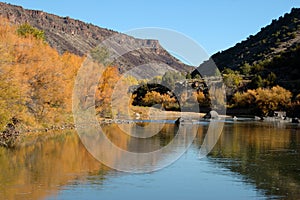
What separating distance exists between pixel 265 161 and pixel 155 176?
24.7ft


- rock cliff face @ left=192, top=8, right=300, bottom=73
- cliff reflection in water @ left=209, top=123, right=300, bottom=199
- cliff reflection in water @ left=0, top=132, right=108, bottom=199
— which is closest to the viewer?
cliff reflection in water @ left=0, top=132, right=108, bottom=199

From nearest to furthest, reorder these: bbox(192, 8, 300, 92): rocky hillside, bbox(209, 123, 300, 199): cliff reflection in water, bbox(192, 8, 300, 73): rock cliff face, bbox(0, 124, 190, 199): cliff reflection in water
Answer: bbox(0, 124, 190, 199): cliff reflection in water → bbox(209, 123, 300, 199): cliff reflection in water → bbox(192, 8, 300, 92): rocky hillside → bbox(192, 8, 300, 73): rock cliff face

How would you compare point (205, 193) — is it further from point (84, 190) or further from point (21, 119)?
point (21, 119)

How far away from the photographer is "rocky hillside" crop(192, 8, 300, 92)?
109506 millimetres

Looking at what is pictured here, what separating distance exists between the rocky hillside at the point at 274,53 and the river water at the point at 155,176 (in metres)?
72.9

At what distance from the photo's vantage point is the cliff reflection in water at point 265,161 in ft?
58.4

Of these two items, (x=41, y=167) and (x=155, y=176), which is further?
(x=41, y=167)

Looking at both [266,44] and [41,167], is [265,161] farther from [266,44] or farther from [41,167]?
[266,44]

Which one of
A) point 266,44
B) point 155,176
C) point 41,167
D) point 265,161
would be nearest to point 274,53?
point 266,44

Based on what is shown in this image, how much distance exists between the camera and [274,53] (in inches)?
5610

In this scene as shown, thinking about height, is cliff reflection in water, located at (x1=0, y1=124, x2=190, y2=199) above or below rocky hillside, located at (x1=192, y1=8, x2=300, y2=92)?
below

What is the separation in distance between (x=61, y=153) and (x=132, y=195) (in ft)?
37.8

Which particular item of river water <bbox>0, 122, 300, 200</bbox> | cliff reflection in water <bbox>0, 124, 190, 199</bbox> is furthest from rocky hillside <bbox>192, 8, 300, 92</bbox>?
river water <bbox>0, 122, 300, 200</bbox>

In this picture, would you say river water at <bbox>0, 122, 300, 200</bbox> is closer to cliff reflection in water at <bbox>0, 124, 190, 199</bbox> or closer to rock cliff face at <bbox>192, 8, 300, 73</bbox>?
cliff reflection in water at <bbox>0, 124, 190, 199</bbox>
